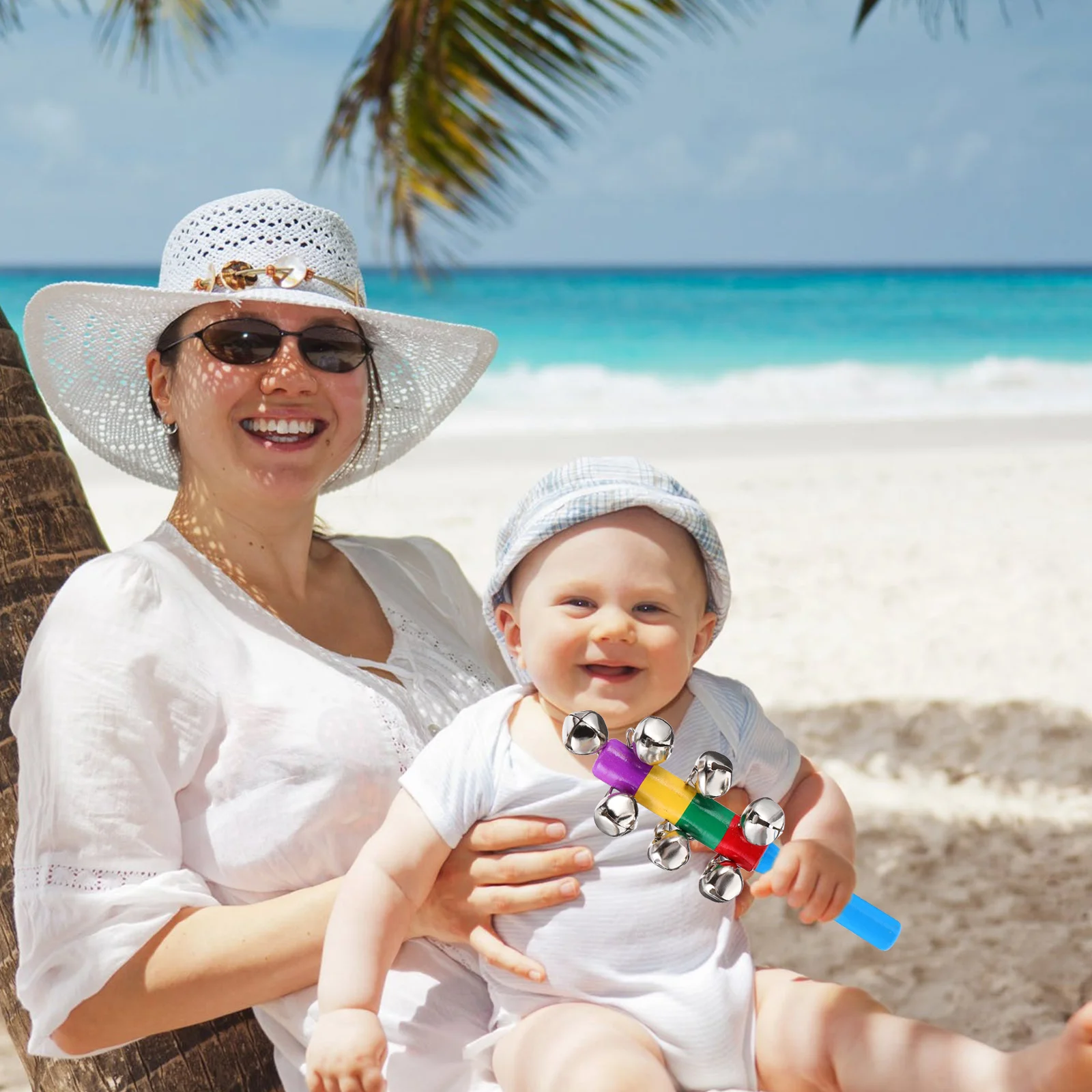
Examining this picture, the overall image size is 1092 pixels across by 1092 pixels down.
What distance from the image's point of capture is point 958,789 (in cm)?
493

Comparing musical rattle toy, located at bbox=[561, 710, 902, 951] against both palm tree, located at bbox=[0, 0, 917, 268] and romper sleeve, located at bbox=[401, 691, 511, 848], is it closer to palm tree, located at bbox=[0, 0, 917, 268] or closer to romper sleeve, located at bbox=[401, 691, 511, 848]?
romper sleeve, located at bbox=[401, 691, 511, 848]

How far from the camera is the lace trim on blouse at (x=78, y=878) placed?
5.90 ft

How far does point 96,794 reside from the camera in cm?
181

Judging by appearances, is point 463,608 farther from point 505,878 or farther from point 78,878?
point 78,878

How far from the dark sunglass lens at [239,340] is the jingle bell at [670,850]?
3.50 feet

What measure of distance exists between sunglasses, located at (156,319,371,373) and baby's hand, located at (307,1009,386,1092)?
3.56 feet

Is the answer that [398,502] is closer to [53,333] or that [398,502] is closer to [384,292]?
[53,333]

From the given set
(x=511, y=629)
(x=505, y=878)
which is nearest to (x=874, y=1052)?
(x=505, y=878)

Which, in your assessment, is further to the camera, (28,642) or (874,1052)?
(28,642)

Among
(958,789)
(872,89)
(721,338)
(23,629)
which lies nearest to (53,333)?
(23,629)

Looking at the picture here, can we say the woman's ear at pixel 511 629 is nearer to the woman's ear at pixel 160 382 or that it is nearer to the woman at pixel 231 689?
the woman at pixel 231 689

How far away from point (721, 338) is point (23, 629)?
3157cm

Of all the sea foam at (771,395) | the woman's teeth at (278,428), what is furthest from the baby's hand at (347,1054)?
the sea foam at (771,395)

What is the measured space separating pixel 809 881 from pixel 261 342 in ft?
4.11
